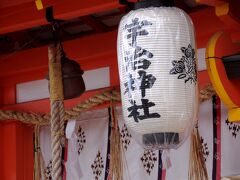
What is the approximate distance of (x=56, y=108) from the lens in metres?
4.44

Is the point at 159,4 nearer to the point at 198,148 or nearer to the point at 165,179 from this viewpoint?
the point at 198,148

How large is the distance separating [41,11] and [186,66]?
1.64 metres

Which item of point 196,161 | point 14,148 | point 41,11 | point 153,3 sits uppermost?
point 41,11

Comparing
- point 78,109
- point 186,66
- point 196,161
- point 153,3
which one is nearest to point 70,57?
point 78,109

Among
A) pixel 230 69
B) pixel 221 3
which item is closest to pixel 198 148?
pixel 230 69

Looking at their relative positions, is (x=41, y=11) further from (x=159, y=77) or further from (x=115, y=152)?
(x=159, y=77)

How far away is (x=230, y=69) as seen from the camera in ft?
15.7

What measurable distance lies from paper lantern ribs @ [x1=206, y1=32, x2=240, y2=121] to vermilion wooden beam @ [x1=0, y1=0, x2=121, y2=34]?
32.4 inches

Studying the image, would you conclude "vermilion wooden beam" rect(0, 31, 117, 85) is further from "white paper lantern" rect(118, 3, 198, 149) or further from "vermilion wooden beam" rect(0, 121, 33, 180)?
"white paper lantern" rect(118, 3, 198, 149)

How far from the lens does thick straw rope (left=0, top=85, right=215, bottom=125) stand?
5449mm

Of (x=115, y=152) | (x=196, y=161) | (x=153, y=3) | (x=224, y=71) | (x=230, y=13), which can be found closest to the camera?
(x=153, y=3)

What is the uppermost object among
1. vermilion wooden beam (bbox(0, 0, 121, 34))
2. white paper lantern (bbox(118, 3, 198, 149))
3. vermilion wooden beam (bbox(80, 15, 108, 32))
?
vermilion wooden beam (bbox(80, 15, 108, 32))

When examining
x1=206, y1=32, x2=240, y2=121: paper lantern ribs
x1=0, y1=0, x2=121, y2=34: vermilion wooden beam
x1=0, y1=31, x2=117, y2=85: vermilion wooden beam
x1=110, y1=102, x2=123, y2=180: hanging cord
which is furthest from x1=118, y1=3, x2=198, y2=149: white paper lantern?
x1=0, y1=31, x2=117, y2=85: vermilion wooden beam

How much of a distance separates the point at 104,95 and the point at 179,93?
198cm
